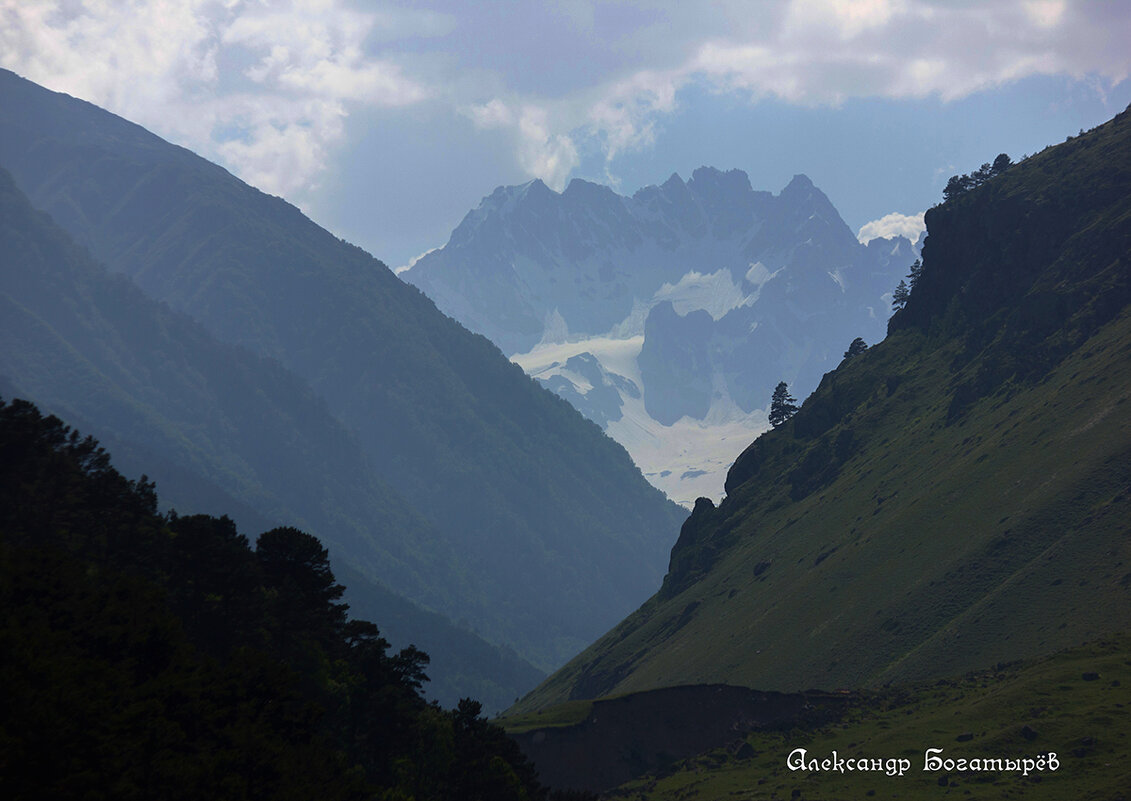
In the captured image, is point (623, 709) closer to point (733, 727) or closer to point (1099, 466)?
point (733, 727)

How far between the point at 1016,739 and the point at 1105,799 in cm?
1889

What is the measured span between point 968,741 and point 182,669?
91.8m

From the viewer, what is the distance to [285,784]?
55.2 meters

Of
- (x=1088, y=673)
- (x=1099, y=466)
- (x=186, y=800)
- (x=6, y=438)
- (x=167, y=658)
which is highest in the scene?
(x=1099, y=466)

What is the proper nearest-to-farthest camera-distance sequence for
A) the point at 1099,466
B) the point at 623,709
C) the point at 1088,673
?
the point at 1088,673, the point at 623,709, the point at 1099,466

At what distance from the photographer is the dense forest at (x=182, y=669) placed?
48.9 meters

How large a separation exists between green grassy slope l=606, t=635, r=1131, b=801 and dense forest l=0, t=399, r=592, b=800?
42.8 metres

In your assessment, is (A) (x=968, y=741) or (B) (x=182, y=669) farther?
(A) (x=968, y=741)

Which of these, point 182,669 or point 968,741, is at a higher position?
point 968,741

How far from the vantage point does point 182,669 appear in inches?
2415

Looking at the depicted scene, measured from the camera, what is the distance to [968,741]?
118375mm

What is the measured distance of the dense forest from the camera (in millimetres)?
48875

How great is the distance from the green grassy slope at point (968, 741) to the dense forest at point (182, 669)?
42.8m

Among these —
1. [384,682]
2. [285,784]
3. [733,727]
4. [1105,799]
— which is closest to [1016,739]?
[1105,799]
